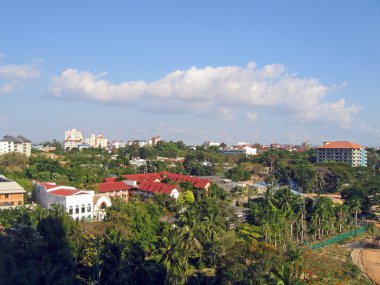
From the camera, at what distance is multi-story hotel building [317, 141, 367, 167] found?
73625 mm

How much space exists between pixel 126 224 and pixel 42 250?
4.83 m

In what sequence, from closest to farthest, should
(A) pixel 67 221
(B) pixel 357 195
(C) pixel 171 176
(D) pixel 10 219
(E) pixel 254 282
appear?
(E) pixel 254 282
(A) pixel 67 221
(D) pixel 10 219
(B) pixel 357 195
(C) pixel 171 176

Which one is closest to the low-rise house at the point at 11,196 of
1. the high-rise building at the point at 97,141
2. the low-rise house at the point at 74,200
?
the low-rise house at the point at 74,200

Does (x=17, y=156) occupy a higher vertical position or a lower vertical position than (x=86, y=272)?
higher

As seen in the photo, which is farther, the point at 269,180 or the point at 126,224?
the point at 269,180

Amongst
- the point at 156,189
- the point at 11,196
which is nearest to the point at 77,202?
the point at 11,196

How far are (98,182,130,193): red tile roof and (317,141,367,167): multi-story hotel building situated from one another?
51678 millimetres

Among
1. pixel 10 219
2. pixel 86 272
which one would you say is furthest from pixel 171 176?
pixel 86 272

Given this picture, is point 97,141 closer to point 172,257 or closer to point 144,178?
point 144,178

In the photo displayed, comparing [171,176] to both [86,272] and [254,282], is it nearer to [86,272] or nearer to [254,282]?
[86,272]

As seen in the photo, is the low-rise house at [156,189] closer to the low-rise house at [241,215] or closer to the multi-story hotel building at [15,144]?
the low-rise house at [241,215]

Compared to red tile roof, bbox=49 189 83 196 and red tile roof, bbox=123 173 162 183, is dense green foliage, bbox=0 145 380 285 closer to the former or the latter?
red tile roof, bbox=49 189 83 196

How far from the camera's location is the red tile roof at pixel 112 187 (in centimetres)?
3386

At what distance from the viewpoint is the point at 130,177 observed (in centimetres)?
4056
